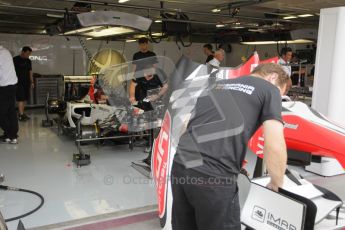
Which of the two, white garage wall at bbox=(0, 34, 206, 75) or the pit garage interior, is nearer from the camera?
the pit garage interior

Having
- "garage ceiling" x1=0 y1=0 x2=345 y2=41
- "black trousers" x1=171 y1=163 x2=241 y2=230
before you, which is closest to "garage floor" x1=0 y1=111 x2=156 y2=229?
"black trousers" x1=171 y1=163 x2=241 y2=230

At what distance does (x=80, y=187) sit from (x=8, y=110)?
2.60m

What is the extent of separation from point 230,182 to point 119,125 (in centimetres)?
344

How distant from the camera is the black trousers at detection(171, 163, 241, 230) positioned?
5.57 feet

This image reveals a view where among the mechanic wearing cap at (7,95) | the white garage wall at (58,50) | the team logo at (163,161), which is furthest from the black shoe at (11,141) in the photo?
the white garage wall at (58,50)

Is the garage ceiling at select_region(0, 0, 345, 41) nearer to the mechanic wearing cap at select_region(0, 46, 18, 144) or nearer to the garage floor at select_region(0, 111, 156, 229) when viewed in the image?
the mechanic wearing cap at select_region(0, 46, 18, 144)

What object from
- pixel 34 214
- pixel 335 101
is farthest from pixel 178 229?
pixel 335 101

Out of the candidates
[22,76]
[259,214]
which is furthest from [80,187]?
[22,76]

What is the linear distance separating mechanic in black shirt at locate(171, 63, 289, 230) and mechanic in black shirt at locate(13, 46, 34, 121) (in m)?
7.40

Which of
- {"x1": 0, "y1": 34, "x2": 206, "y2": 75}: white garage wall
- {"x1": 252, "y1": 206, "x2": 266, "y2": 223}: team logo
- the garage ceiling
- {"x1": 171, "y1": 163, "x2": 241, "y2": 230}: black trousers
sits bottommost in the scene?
{"x1": 252, "y1": 206, "x2": 266, "y2": 223}: team logo

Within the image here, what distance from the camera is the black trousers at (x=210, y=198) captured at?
1697 mm

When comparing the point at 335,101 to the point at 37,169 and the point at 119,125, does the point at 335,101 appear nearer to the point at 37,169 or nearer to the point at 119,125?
the point at 119,125

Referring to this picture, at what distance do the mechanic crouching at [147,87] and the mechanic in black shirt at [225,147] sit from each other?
3.16 feet

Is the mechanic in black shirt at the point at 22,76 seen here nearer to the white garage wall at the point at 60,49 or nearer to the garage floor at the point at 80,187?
the white garage wall at the point at 60,49
